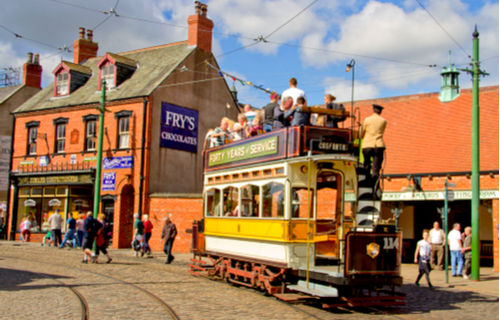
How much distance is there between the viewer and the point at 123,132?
84.0ft

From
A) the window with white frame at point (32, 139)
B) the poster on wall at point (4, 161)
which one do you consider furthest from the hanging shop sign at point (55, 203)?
the poster on wall at point (4, 161)

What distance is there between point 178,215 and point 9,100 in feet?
56.3

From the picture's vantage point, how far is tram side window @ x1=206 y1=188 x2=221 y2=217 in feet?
41.4

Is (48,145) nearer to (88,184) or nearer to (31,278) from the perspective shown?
(88,184)

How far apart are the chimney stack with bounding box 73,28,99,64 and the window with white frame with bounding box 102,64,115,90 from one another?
18.0 feet

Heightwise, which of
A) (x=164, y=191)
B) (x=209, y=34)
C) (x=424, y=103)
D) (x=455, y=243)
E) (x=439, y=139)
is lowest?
(x=455, y=243)

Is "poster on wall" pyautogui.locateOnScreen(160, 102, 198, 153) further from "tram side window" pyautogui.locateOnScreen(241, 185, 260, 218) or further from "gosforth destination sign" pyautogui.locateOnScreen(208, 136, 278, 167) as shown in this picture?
"tram side window" pyautogui.locateOnScreen(241, 185, 260, 218)

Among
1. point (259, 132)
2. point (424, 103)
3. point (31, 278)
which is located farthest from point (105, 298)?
point (424, 103)

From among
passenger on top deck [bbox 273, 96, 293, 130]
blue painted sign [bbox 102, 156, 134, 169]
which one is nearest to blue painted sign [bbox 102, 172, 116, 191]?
blue painted sign [bbox 102, 156, 134, 169]

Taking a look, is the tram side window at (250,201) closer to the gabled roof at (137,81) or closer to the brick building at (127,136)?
the brick building at (127,136)

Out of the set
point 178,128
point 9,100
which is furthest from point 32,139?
point 178,128

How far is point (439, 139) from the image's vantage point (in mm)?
20000

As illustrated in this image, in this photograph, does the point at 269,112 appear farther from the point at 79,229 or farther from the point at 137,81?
the point at 137,81

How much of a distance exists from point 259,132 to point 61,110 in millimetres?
19767
